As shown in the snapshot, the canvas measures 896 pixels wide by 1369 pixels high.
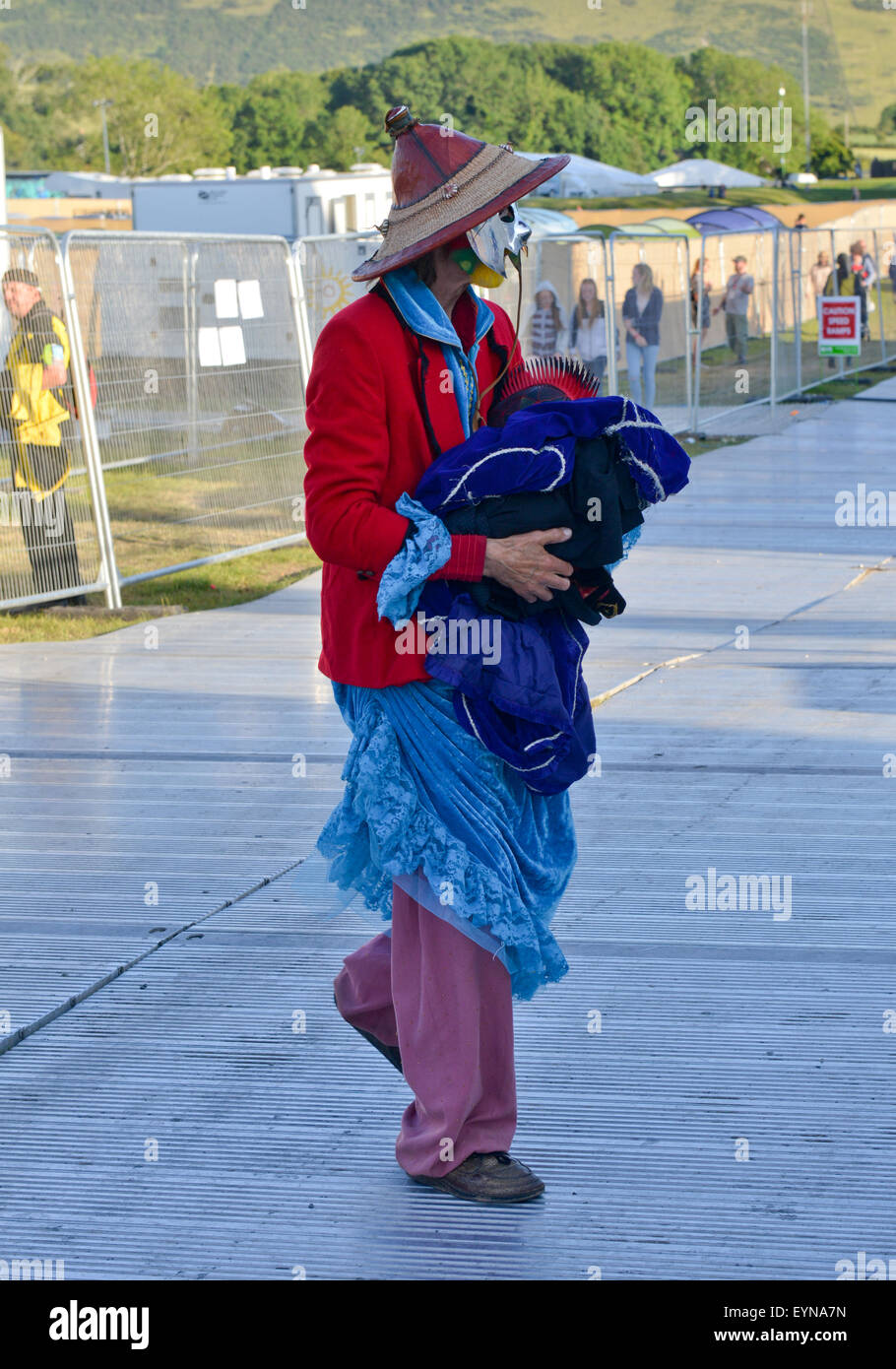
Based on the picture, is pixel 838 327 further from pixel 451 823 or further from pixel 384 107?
pixel 384 107

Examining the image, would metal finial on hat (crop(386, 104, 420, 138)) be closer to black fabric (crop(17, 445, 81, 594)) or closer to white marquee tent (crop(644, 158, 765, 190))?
black fabric (crop(17, 445, 81, 594))

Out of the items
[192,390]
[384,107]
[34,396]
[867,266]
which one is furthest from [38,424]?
[384,107]

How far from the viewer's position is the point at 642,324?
60.1 feet

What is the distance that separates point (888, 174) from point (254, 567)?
10677 cm

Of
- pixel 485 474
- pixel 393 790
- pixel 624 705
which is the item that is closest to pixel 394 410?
pixel 485 474

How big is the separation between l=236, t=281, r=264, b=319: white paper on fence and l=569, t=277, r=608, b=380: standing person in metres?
5.93

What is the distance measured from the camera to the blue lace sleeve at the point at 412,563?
2.98 metres

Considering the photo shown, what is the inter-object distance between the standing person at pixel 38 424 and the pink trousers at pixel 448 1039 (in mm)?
6867

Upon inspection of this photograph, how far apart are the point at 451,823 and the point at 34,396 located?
7069 millimetres

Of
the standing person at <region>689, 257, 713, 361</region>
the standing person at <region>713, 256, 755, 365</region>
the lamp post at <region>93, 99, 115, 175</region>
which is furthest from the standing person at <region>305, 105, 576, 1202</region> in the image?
the lamp post at <region>93, 99, 115, 175</region>

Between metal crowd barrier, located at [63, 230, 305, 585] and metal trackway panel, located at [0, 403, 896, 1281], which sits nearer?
metal trackway panel, located at [0, 403, 896, 1281]

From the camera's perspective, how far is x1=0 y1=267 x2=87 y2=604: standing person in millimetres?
9375

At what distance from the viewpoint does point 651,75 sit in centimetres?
15200

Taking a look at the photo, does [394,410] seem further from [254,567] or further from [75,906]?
[254,567]
